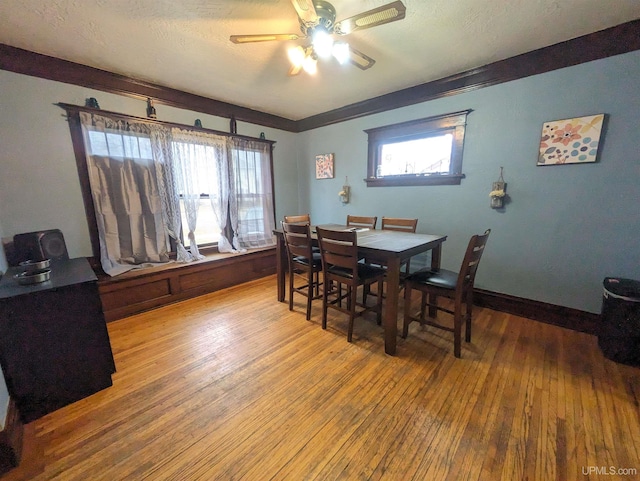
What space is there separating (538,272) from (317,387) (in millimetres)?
2401

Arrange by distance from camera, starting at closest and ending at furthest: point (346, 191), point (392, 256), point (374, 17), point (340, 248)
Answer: point (374, 17), point (392, 256), point (340, 248), point (346, 191)

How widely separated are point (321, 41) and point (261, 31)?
0.64 meters

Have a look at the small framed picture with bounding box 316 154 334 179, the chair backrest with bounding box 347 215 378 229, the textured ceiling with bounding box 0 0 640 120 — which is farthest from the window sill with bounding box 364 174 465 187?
the textured ceiling with bounding box 0 0 640 120

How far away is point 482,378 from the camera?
1686 mm

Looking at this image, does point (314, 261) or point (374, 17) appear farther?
point (314, 261)

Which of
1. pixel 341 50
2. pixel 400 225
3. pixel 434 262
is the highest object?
pixel 341 50

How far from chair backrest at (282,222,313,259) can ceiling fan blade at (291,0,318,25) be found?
4.83 ft

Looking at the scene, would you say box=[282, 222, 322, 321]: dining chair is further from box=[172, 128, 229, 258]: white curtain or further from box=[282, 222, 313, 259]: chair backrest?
box=[172, 128, 229, 258]: white curtain

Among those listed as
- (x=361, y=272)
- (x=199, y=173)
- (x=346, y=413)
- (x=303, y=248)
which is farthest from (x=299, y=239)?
(x=199, y=173)

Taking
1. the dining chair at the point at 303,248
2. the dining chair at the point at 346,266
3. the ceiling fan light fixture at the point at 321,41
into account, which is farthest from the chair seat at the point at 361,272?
the ceiling fan light fixture at the point at 321,41

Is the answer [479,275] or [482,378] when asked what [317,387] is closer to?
[482,378]

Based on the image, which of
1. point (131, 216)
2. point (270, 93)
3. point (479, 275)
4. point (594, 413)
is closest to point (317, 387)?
point (594, 413)

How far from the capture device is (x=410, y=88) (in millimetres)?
2973

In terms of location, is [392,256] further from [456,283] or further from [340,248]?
[456,283]
